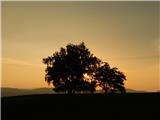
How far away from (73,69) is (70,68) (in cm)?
68

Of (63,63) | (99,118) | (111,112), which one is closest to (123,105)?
(111,112)

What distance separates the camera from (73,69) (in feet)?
220

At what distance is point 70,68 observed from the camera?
2635 inches

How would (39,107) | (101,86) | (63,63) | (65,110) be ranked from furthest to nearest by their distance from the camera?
(101,86), (63,63), (39,107), (65,110)

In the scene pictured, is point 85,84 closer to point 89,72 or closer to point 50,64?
point 89,72

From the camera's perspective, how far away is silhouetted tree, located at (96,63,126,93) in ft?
232

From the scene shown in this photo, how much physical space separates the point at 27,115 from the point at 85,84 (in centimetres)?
4143

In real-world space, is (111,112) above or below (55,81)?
below

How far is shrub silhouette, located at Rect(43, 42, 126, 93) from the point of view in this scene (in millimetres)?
66812

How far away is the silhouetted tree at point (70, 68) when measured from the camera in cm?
6681

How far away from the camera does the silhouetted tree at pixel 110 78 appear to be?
2778 inches

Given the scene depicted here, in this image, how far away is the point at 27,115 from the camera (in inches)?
1057

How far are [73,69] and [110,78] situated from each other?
974cm

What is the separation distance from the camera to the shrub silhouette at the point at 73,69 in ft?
219
